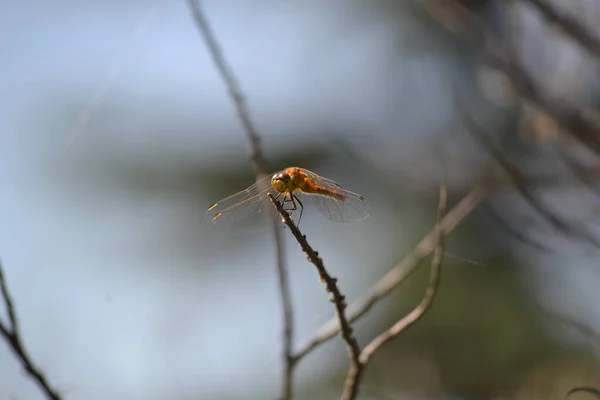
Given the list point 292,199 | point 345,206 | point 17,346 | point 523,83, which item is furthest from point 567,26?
point 17,346

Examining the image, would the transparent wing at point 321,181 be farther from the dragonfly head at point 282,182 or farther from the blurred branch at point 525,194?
the blurred branch at point 525,194

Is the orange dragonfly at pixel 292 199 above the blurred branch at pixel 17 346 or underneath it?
underneath

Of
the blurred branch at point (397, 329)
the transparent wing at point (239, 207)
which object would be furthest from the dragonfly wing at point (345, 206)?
the blurred branch at point (397, 329)

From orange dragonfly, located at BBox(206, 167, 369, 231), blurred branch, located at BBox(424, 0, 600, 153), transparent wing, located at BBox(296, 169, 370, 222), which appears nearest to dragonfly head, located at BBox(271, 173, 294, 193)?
orange dragonfly, located at BBox(206, 167, 369, 231)

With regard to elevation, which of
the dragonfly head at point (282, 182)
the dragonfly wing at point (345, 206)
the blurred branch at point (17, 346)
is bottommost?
the dragonfly wing at point (345, 206)

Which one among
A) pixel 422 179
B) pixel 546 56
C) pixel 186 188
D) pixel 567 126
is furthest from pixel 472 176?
pixel 186 188

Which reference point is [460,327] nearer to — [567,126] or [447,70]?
[447,70]

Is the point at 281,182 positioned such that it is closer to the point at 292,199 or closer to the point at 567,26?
the point at 292,199
